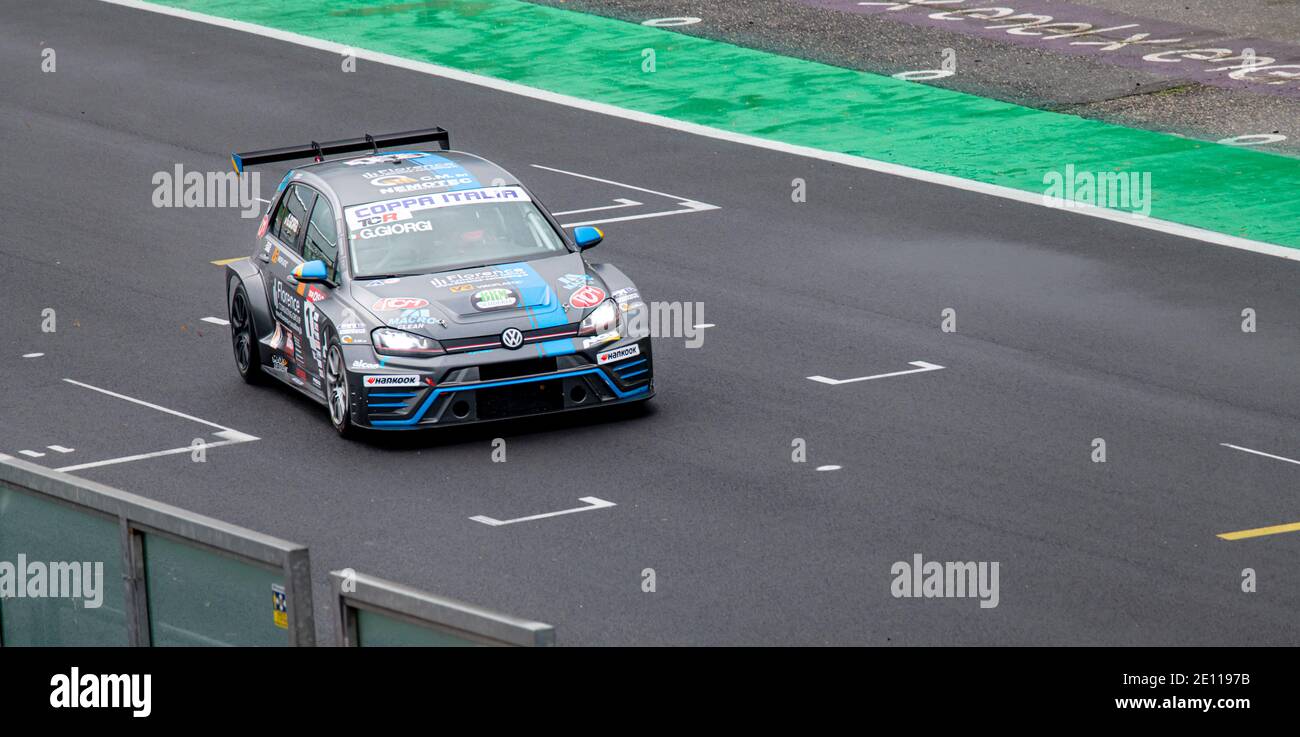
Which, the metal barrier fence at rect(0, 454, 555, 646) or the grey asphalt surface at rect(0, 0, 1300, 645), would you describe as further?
the grey asphalt surface at rect(0, 0, 1300, 645)

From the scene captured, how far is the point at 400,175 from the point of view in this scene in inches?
576

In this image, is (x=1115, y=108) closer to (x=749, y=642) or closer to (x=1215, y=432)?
(x=1215, y=432)

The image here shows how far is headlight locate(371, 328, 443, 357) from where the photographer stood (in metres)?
13.0

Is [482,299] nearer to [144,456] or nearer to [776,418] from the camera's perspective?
[776,418]

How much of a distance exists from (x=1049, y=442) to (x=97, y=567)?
25.5ft

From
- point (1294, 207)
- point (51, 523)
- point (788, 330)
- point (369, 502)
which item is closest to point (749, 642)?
point (369, 502)

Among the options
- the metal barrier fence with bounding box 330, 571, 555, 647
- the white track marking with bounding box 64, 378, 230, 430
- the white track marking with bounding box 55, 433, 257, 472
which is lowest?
the white track marking with bounding box 55, 433, 257, 472

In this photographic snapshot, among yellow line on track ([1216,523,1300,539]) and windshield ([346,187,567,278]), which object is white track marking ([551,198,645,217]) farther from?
yellow line on track ([1216,523,1300,539])

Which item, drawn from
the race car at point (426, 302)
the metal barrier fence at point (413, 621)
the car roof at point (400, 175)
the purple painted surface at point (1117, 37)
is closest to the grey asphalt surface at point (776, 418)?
the race car at point (426, 302)

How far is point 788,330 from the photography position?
53.0ft

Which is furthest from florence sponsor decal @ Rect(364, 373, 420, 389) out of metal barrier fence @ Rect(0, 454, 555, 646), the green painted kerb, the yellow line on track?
the green painted kerb

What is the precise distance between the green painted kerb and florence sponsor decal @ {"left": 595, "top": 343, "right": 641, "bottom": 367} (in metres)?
8.32

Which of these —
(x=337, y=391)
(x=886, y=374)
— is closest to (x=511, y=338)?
(x=337, y=391)
